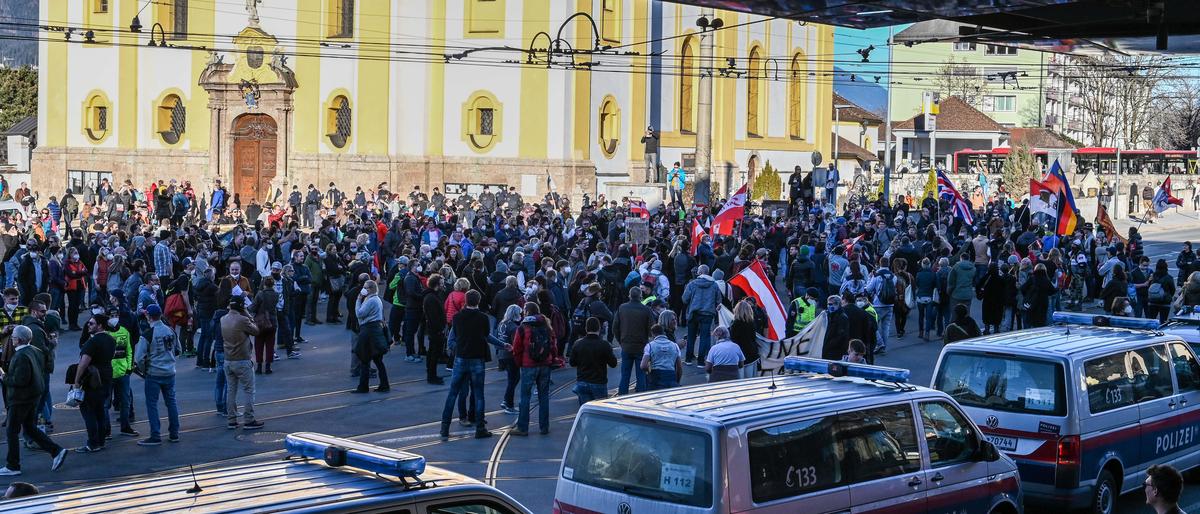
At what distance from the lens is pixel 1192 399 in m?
12.7

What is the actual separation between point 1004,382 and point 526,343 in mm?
5354

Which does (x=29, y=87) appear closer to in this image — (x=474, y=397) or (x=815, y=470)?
(x=474, y=397)

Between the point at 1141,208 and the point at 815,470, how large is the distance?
66.3m

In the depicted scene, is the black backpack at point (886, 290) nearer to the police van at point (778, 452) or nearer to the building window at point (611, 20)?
the police van at point (778, 452)

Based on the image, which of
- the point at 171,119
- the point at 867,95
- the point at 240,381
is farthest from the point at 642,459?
the point at 867,95

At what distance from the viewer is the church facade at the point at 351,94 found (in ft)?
154

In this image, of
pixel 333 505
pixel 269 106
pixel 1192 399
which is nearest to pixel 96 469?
pixel 333 505

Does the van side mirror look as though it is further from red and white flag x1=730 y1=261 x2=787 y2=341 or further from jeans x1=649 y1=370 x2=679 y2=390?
red and white flag x1=730 y1=261 x2=787 y2=341

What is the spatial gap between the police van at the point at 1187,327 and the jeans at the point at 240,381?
9.77 meters

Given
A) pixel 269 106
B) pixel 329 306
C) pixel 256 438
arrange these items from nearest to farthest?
1. pixel 256 438
2. pixel 329 306
3. pixel 269 106

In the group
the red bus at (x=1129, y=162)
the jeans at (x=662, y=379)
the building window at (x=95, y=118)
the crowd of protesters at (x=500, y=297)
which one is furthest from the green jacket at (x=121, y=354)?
the red bus at (x=1129, y=162)

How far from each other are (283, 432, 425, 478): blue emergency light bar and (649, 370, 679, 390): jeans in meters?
8.39

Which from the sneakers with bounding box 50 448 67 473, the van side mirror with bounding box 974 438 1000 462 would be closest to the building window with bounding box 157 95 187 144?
the sneakers with bounding box 50 448 67 473

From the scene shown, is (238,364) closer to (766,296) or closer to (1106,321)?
(766,296)
